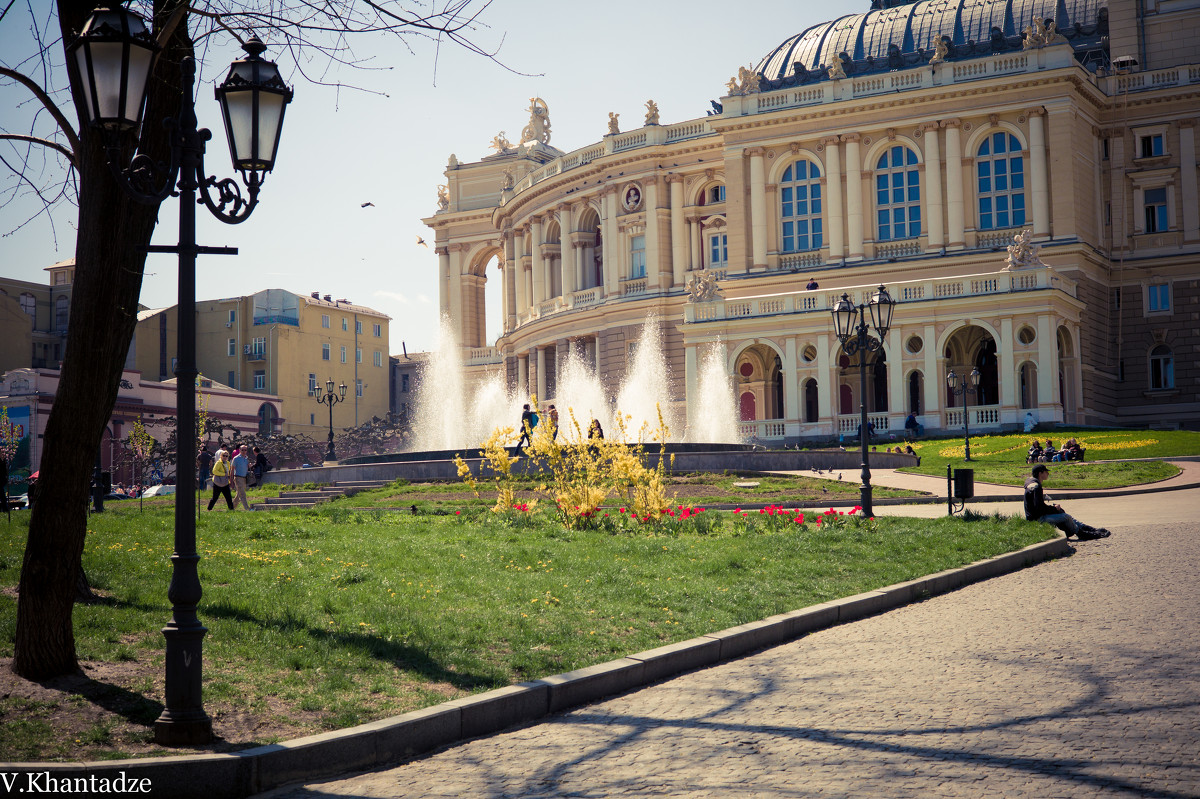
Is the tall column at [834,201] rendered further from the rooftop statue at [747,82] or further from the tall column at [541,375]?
the tall column at [541,375]

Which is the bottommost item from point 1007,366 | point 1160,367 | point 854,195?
point 1007,366

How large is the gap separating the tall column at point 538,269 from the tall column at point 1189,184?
1448 inches

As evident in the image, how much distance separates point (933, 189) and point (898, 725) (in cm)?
4976

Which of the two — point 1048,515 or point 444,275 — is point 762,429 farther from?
point 444,275

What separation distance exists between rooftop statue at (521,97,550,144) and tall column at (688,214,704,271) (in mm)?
21805

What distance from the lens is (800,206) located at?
186ft

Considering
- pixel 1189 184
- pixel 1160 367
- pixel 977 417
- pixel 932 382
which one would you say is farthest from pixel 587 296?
pixel 1189 184

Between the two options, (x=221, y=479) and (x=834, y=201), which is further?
(x=834, y=201)

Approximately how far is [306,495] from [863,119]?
36.0m

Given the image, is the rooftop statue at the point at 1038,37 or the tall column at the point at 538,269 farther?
the tall column at the point at 538,269

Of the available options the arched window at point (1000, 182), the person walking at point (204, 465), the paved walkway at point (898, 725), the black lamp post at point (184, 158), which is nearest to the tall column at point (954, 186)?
the arched window at point (1000, 182)

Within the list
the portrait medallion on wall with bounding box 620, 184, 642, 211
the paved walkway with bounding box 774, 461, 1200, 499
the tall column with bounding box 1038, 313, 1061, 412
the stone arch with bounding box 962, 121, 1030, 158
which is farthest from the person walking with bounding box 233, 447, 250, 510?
the stone arch with bounding box 962, 121, 1030, 158

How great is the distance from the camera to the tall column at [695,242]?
62656 mm

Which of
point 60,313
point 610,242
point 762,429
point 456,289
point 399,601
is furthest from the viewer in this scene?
point 456,289
